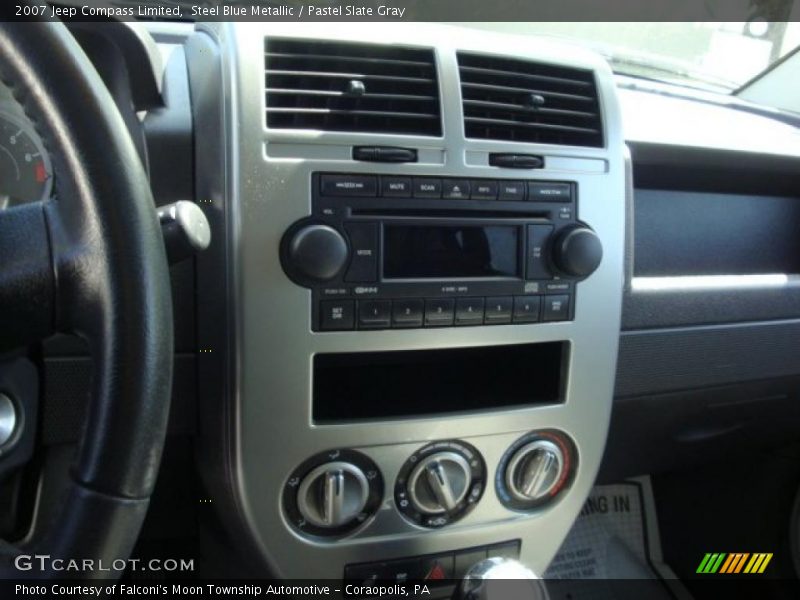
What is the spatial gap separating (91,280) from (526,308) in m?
0.55

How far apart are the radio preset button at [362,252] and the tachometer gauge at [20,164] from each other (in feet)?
1.08

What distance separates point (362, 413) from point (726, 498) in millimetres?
1205

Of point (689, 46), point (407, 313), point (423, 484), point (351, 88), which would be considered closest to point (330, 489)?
point (423, 484)

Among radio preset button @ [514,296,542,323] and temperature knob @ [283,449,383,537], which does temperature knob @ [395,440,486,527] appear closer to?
temperature knob @ [283,449,383,537]

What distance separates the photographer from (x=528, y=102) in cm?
97

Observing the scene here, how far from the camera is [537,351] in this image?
3.38ft

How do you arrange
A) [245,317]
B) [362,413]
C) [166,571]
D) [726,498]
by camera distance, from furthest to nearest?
[726,498] < [166,571] < [362,413] < [245,317]

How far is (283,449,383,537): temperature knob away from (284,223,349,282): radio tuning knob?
224 millimetres

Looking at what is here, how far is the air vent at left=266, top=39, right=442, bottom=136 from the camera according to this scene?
87 cm

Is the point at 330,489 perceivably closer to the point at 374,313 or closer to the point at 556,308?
the point at 374,313

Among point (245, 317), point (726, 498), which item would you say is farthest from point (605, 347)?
point (726, 498)

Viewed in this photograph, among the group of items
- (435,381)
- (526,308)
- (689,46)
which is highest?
(689,46)

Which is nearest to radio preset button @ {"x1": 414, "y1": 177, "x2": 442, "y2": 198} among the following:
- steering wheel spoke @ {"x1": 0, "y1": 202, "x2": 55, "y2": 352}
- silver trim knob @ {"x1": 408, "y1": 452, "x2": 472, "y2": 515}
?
silver trim knob @ {"x1": 408, "y1": 452, "x2": 472, "y2": 515}

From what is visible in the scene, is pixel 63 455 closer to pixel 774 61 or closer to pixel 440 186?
pixel 440 186
